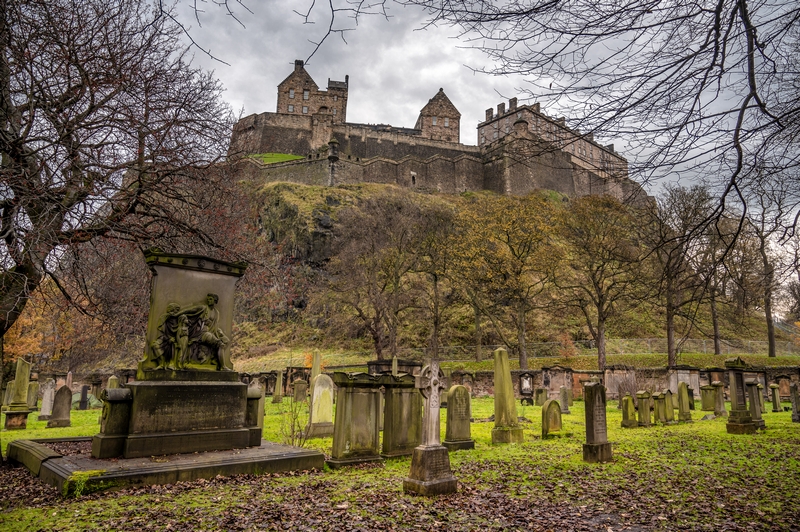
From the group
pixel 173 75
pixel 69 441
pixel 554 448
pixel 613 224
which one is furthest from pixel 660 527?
pixel 613 224

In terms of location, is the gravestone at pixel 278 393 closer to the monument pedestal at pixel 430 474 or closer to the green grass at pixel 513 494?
the green grass at pixel 513 494

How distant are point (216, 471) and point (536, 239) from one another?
21666 mm

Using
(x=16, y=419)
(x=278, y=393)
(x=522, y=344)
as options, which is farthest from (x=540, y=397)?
(x=16, y=419)

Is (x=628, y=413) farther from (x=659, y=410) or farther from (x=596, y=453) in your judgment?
(x=596, y=453)

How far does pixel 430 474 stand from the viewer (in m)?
5.39

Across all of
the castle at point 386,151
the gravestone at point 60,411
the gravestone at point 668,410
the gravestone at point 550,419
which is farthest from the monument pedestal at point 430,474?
the castle at point 386,151

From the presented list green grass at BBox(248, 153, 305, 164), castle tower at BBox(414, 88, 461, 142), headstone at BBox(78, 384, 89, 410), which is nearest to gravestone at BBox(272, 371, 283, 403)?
headstone at BBox(78, 384, 89, 410)

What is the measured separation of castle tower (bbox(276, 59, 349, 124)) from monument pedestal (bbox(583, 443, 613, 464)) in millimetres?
59325

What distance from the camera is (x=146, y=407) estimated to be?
6.43 meters

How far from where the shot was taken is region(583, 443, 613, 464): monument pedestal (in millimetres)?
7172

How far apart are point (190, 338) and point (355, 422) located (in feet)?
8.59

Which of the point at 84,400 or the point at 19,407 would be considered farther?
the point at 84,400

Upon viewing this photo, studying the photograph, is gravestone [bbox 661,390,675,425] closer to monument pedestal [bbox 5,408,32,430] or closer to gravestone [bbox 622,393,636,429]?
gravestone [bbox 622,393,636,429]

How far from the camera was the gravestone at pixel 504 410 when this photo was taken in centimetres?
933
